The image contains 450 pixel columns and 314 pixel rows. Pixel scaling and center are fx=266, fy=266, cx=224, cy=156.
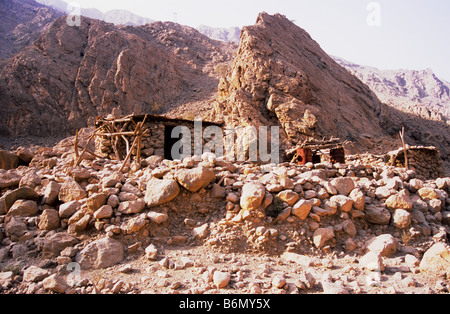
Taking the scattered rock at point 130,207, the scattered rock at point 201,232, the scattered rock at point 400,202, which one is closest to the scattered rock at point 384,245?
the scattered rock at point 400,202

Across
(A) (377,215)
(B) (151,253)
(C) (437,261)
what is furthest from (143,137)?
(C) (437,261)

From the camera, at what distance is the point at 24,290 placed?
2.98m

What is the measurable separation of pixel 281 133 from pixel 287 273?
12.9m

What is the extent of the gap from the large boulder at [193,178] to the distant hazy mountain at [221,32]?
7849 cm

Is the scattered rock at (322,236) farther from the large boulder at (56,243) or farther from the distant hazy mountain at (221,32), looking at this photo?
the distant hazy mountain at (221,32)

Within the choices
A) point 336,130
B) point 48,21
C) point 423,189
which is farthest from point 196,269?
point 48,21

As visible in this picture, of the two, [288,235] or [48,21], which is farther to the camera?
[48,21]

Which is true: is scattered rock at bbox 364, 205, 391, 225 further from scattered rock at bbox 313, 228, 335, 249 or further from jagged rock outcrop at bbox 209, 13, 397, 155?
jagged rock outcrop at bbox 209, 13, 397, 155

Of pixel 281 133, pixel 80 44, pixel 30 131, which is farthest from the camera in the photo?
pixel 80 44

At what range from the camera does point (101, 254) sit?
354 cm

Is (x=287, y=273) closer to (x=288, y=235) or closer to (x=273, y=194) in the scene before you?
(x=288, y=235)

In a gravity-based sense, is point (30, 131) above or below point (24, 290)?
above

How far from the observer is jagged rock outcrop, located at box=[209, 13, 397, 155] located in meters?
16.0
